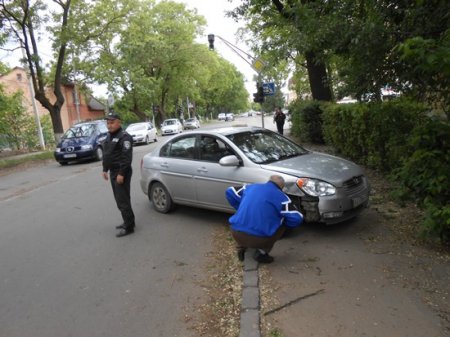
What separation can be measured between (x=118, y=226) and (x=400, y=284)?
427cm

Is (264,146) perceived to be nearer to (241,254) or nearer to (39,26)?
(241,254)

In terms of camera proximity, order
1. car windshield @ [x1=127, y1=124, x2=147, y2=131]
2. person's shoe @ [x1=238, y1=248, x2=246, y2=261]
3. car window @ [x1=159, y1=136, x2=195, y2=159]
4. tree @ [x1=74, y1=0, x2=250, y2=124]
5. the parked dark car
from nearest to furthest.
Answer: person's shoe @ [x1=238, y1=248, x2=246, y2=261], car window @ [x1=159, y1=136, x2=195, y2=159], the parked dark car, car windshield @ [x1=127, y1=124, x2=147, y2=131], tree @ [x1=74, y1=0, x2=250, y2=124]

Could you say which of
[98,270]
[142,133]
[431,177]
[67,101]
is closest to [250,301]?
[98,270]

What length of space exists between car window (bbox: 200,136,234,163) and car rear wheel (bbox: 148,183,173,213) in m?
1.12

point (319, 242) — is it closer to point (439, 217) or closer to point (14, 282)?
point (439, 217)

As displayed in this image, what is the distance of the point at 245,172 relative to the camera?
5.79 metres

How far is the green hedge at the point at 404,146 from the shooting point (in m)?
4.47

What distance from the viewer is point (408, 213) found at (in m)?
6.00

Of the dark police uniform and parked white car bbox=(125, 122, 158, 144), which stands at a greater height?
the dark police uniform

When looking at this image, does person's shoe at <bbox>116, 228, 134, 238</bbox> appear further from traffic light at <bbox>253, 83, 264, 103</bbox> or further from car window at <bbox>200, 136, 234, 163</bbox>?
traffic light at <bbox>253, 83, 264, 103</bbox>

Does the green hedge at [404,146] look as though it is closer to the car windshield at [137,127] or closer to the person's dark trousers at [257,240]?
the person's dark trousers at [257,240]

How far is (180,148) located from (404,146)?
3.69 m

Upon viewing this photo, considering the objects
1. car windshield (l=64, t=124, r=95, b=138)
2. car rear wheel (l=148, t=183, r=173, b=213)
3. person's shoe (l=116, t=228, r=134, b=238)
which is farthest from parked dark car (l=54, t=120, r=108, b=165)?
person's shoe (l=116, t=228, r=134, b=238)

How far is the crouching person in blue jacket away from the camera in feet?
14.5
